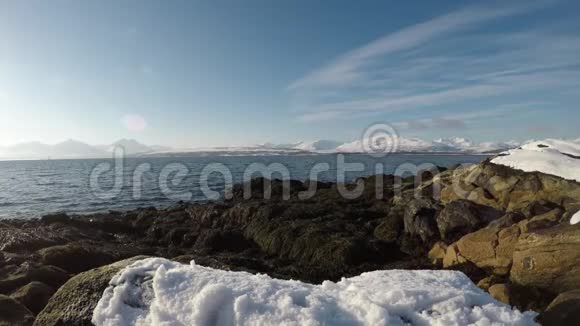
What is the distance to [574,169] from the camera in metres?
16.3

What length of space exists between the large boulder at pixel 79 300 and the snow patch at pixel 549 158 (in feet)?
55.7

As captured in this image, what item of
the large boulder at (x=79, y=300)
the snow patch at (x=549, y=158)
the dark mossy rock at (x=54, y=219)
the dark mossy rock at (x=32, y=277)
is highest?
the snow patch at (x=549, y=158)

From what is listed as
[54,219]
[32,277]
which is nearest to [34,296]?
[32,277]

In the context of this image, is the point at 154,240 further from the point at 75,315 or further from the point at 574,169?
the point at 574,169

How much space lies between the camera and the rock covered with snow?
16.6ft

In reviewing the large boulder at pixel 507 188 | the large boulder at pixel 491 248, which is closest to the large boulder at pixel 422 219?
the large boulder at pixel 507 188

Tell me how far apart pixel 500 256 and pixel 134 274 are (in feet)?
37.2

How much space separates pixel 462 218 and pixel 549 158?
17.2ft

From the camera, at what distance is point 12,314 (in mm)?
7969

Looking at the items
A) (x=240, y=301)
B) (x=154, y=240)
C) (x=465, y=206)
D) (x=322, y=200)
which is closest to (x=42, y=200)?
(x=154, y=240)

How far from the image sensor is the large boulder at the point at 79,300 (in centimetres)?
606

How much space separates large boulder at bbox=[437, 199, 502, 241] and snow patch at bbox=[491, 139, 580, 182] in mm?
3079

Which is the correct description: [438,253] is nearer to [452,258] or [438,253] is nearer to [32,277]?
[452,258]

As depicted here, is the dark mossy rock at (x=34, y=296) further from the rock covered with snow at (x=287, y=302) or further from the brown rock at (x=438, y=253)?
the brown rock at (x=438, y=253)
